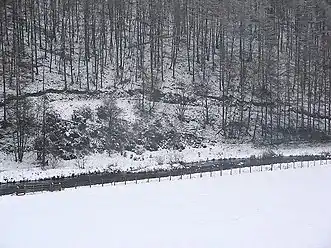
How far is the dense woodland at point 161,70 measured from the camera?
48.6 metres

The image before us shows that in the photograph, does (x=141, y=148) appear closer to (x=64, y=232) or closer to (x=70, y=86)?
(x=70, y=86)

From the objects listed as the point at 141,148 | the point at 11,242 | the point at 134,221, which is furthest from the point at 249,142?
the point at 11,242

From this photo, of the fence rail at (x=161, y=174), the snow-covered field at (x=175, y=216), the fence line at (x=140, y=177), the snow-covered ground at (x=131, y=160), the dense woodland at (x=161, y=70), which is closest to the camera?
the snow-covered field at (x=175, y=216)

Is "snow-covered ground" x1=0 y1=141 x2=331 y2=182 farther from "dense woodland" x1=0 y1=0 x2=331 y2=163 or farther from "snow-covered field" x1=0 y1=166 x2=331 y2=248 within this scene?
"snow-covered field" x1=0 y1=166 x2=331 y2=248

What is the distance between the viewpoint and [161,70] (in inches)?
2480

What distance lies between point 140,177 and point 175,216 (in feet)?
44.1

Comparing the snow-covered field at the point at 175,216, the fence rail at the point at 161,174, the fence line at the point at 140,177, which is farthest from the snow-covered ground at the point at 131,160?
the snow-covered field at the point at 175,216

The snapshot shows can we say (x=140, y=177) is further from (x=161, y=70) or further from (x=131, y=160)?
(x=161, y=70)

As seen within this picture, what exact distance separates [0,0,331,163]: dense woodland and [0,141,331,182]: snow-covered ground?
1.30 meters

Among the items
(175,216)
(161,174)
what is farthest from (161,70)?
(175,216)

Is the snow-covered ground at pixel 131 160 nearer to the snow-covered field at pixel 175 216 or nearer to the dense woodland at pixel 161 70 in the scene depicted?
the dense woodland at pixel 161 70

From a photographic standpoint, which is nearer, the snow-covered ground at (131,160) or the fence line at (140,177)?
the fence line at (140,177)

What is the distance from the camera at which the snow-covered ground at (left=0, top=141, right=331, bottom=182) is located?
40062mm

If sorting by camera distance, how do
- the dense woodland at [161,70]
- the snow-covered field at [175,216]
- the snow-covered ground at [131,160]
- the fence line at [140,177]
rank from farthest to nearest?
the dense woodland at [161,70] → the snow-covered ground at [131,160] → the fence line at [140,177] → the snow-covered field at [175,216]
